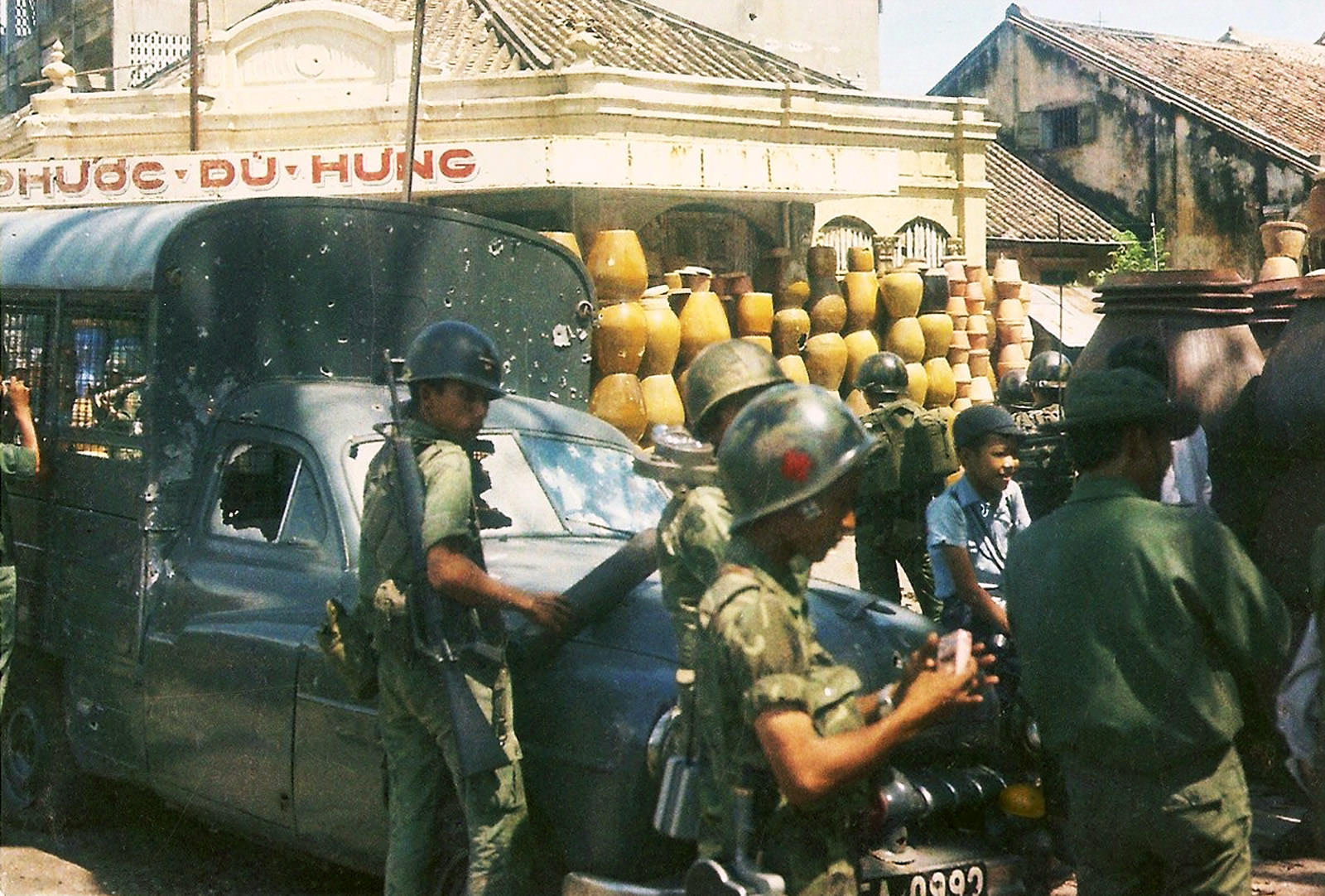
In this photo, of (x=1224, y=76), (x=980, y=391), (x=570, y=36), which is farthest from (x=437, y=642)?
(x=1224, y=76)

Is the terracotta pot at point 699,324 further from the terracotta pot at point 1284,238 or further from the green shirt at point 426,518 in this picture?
the green shirt at point 426,518

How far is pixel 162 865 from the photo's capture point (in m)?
6.39

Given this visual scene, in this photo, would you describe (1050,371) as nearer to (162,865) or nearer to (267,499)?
(267,499)

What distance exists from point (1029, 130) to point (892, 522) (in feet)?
89.1

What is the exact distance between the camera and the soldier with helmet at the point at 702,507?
13.4 feet

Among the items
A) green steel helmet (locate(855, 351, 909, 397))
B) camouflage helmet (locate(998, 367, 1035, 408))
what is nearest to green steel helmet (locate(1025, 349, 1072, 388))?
camouflage helmet (locate(998, 367, 1035, 408))

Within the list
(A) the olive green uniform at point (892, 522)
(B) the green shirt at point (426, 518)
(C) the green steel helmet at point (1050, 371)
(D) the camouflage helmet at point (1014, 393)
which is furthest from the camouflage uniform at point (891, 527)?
(B) the green shirt at point (426, 518)

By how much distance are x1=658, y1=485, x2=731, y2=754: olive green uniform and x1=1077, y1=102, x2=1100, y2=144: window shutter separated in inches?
1172

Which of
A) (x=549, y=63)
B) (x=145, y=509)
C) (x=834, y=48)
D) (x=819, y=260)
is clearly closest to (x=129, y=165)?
(x=549, y=63)

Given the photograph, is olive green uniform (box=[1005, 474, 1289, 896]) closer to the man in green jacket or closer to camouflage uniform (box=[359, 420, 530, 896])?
the man in green jacket

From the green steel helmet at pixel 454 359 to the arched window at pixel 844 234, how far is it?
15.9m

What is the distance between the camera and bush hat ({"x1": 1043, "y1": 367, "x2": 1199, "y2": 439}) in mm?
3438

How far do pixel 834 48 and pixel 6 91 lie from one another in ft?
52.7

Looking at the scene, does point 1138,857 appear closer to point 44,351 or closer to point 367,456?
point 367,456
